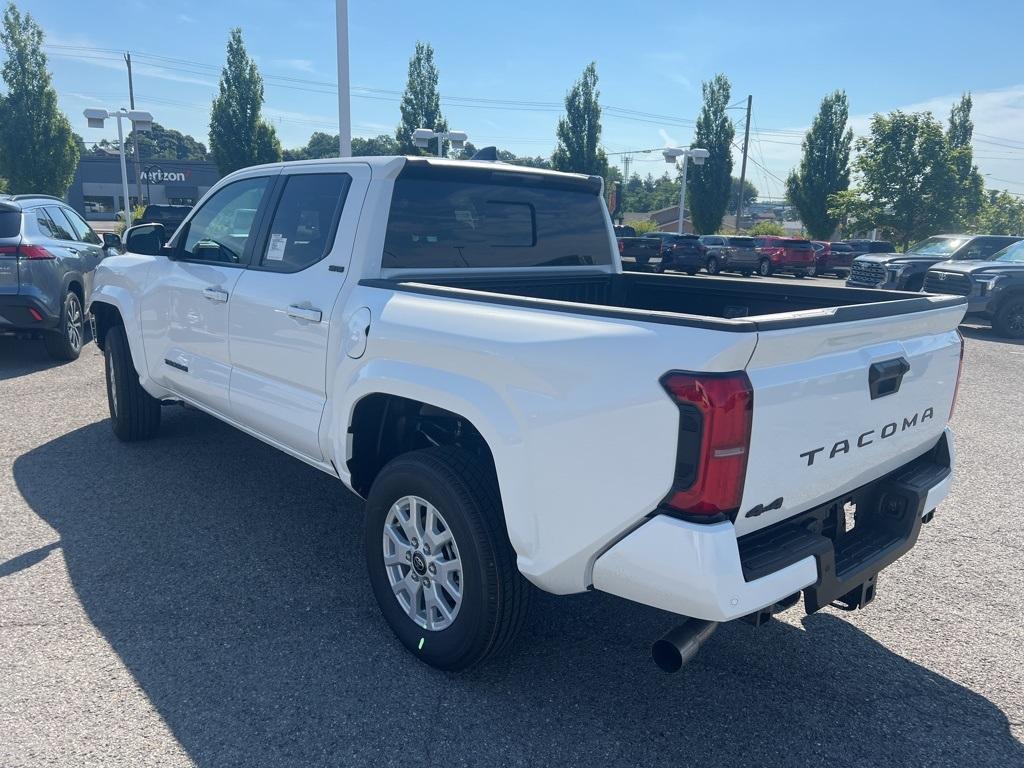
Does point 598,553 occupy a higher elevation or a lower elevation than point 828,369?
lower

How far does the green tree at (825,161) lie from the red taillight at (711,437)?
47542 millimetres

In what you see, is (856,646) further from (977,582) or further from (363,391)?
(363,391)

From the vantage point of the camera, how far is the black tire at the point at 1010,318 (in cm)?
1395

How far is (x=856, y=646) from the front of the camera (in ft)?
11.1

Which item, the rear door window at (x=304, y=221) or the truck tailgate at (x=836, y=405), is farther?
the rear door window at (x=304, y=221)

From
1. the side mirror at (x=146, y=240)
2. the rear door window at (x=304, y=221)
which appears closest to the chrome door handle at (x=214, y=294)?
the rear door window at (x=304, y=221)

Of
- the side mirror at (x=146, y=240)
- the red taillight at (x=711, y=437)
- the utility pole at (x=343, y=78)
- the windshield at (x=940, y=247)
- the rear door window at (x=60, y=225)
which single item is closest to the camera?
the red taillight at (x=711, y=437)

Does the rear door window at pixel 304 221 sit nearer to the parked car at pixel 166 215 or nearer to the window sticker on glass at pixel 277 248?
the window sticker on glass at pixel 277 248

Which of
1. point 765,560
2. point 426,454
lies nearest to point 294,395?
point 426,454

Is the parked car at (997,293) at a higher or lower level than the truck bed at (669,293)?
lower

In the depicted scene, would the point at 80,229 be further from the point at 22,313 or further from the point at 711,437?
the point at 711,437

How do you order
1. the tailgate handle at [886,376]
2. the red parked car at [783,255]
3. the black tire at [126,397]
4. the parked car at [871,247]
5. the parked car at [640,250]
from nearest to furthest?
the tailgate handle at [886,376] → the black tire at [126,397] → the parked car at [640,250] → the red parked car at [783,255] → the parked car at [871,247]

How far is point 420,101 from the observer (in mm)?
37906

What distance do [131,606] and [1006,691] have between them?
3658mm
